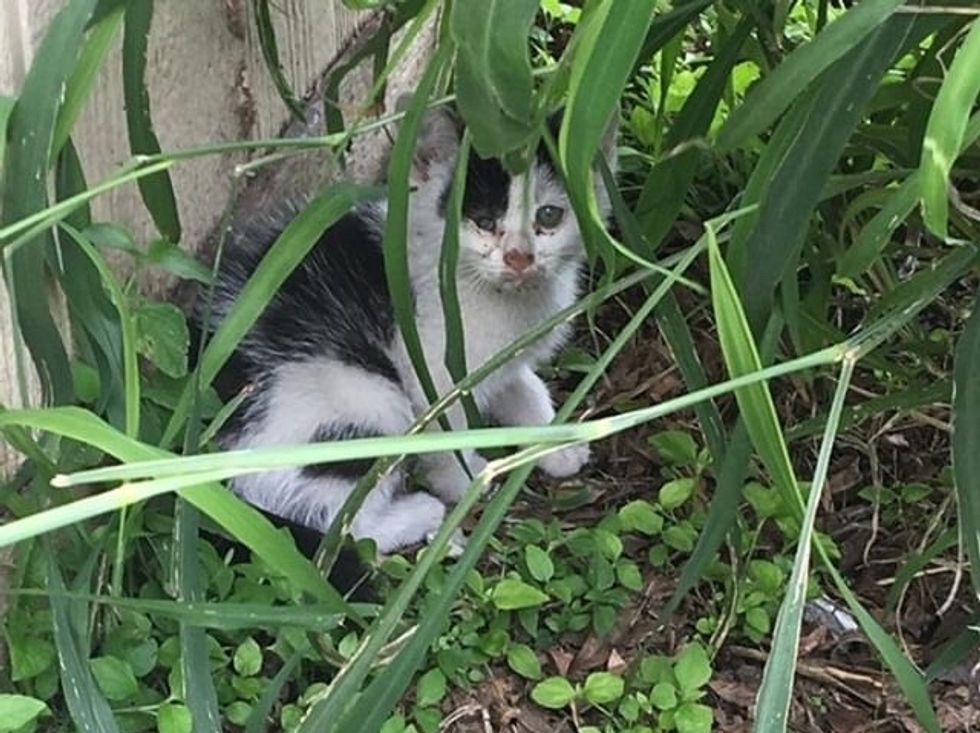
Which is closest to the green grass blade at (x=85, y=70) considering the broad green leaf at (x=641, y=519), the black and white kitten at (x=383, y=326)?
the black and white kitten at (x=383, y=326)

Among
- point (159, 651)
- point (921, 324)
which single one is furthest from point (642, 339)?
point (159, 651)

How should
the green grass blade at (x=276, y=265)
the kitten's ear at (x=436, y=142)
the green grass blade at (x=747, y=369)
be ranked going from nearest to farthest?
the green grass blade at (x=747, y=369) → the green grass blade at (x=276, y=265) → the kitten's ear at (x=436, y=142)

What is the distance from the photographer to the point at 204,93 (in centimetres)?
159

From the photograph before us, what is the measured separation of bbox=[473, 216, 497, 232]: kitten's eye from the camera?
1.64m

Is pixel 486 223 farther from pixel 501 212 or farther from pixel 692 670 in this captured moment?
pixel 692 670

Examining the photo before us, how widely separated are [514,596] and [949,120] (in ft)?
2.53

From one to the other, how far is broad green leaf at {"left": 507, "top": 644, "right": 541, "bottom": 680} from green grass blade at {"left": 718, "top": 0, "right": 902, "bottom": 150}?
0.61 metres

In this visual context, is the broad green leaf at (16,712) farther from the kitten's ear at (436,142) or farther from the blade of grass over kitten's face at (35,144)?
the kitten's ear at (436,142)

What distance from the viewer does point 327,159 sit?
1.95 meters

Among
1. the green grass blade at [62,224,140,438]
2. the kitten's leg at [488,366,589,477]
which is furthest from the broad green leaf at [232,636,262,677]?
the kitten's leg at [488,366,589,477]

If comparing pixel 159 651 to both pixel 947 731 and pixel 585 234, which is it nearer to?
pixel 585 234

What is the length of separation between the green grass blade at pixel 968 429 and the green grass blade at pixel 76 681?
1.87 ft

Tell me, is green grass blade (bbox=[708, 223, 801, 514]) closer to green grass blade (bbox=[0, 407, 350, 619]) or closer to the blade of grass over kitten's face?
green grass blade (bbox=[0, 407, 350, 619])

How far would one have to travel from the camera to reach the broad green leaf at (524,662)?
139cm
